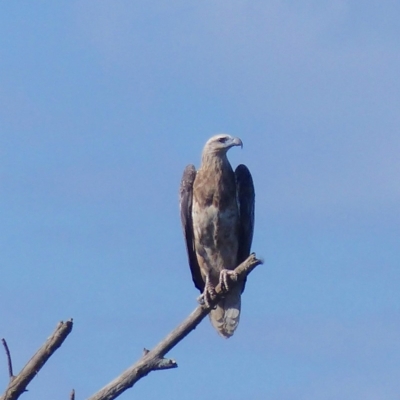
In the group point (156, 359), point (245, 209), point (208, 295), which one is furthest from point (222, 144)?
point (156, 359)

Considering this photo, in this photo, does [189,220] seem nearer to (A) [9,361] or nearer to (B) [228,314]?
(B) [228,314]

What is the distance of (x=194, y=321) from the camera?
8.59 metres

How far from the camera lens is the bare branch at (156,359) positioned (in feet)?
24.8

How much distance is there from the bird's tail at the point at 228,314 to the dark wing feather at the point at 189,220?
515 millimetres

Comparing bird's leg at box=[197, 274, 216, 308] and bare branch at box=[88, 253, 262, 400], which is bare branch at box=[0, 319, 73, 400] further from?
bird's leg at box=[197, 274, 216, 308]

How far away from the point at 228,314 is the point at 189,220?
121 centimetres

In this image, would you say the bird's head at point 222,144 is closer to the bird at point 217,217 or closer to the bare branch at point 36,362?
the bird at point 217,217

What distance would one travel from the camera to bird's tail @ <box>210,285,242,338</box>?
11.5 m

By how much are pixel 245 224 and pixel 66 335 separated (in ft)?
16.7

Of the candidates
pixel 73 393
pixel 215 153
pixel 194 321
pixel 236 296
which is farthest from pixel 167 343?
pixel 215 153

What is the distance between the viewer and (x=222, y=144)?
1230 centimetres

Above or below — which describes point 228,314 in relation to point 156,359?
above

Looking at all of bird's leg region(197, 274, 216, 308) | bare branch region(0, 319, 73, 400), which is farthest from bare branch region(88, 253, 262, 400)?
bird's leg region(197, 274, 216, 308)

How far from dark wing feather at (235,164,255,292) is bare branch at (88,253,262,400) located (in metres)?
3.16
